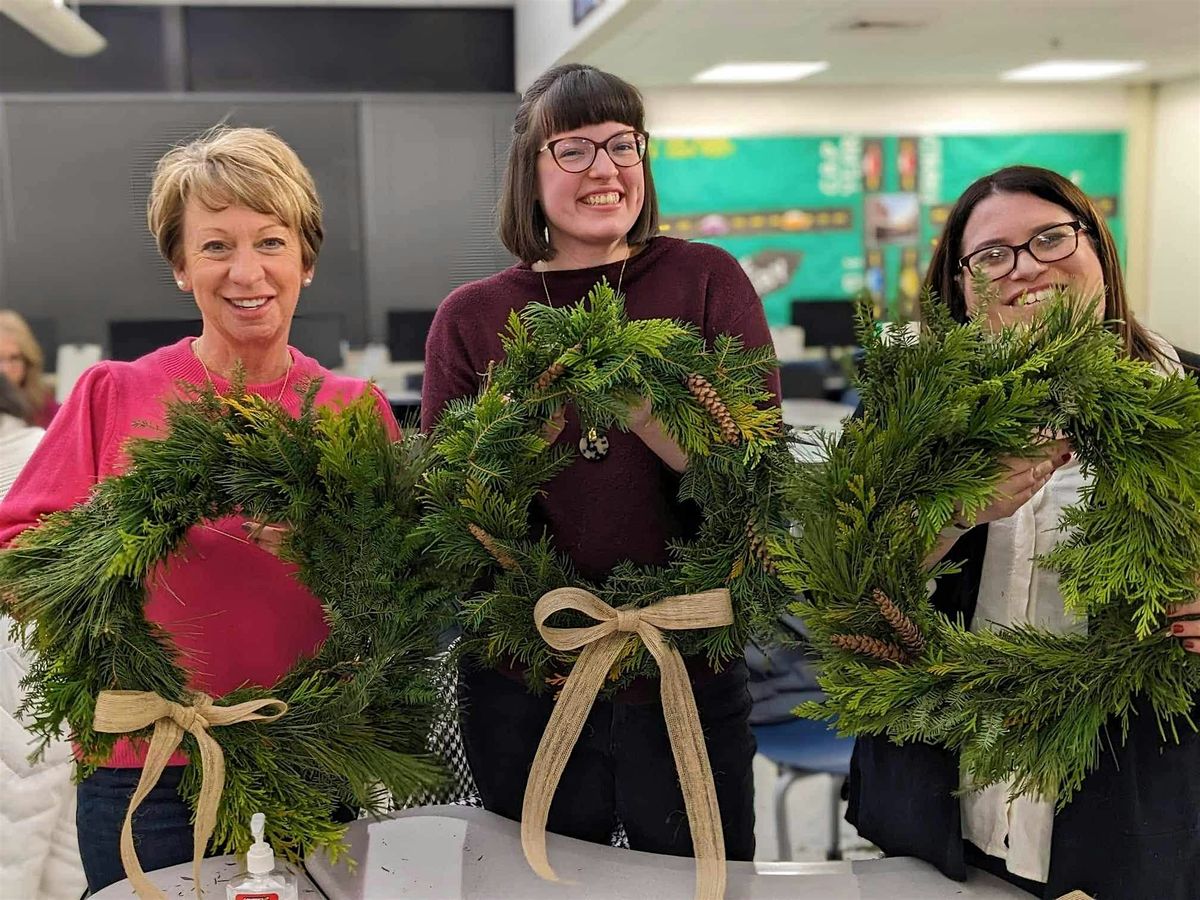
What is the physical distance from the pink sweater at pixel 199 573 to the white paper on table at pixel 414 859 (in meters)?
0.24

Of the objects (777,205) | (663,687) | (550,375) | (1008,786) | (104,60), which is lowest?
(1008,786)

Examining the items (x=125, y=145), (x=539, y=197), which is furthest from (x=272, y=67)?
(x=539, y=197)

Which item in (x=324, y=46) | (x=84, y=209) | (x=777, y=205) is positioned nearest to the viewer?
(x=84, y=209)

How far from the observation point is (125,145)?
538 centimetres

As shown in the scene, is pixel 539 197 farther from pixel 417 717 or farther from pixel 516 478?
pixel 417 717

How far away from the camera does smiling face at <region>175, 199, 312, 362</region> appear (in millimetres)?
1257

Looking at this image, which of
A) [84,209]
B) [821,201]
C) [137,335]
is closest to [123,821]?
[137,335]

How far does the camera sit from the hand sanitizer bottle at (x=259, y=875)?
111 centimetres

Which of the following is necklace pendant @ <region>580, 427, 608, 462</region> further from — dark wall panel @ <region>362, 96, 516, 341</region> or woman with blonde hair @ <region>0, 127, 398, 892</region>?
dark wall panel @ <region>362, 96, 516, 341</region>

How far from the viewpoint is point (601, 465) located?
127 centimetres

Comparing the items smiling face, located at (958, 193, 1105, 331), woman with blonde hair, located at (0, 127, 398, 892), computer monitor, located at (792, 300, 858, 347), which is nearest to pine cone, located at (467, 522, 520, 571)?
woman with blonde hair, located at (0, 127, 398, 892)

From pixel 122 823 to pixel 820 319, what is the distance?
24.2 feet

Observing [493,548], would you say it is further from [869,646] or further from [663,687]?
[869,646]

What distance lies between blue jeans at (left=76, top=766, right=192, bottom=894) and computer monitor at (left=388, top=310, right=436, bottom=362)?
15.7 ft
